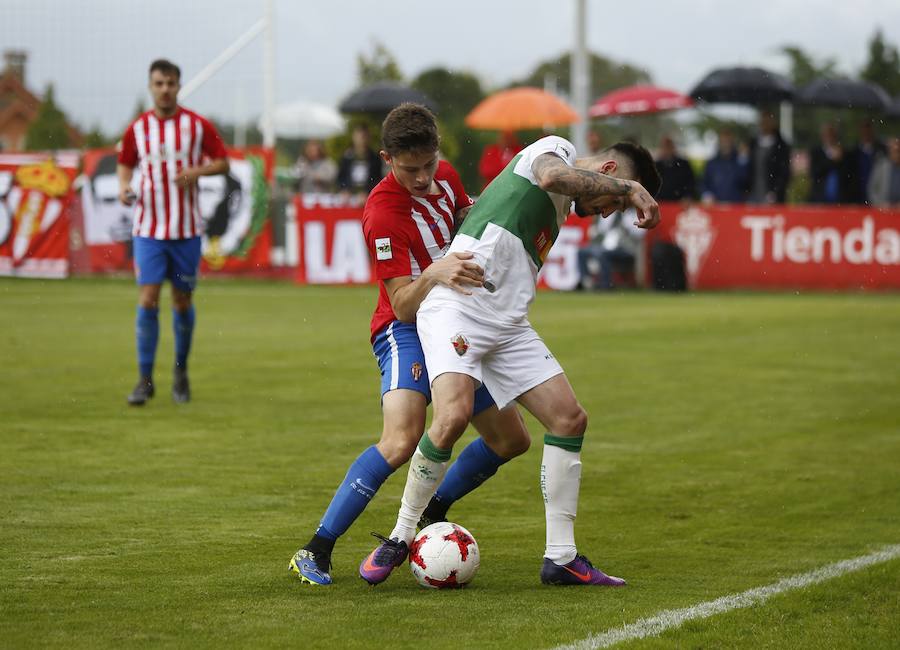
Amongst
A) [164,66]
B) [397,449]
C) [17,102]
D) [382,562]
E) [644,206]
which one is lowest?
[382,562]

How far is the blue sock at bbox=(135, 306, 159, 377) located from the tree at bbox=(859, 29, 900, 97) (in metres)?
43.7

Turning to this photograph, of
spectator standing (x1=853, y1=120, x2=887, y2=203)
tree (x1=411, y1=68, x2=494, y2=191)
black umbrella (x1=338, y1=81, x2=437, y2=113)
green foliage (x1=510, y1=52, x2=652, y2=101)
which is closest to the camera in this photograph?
Answer: spectator standing (x1=853, y1=120, x2=887, y2=203)

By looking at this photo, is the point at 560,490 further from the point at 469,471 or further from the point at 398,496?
the point at 398,496

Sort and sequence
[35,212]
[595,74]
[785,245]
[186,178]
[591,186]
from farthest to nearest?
1. [595,74]
2. [35,212]
3. [785,245]
4. [186,178]
5. [591,186]

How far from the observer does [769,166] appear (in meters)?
21.2

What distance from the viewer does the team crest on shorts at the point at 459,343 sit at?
17.4 feet

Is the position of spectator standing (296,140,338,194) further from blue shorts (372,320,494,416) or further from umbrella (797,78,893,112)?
blue shorts (372,320,494,416)

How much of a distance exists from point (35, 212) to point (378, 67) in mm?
19507

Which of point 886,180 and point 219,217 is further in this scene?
point 219,217

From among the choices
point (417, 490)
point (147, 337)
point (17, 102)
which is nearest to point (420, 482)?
point (417, 490)

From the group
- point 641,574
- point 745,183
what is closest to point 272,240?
point 745,183

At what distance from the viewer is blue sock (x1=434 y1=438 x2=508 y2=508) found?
595 centimetres

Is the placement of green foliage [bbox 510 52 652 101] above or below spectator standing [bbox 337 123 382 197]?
above

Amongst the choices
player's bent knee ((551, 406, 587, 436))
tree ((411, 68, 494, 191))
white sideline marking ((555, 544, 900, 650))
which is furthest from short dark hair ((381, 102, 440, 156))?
tree ((411, 68, 494, 191))
